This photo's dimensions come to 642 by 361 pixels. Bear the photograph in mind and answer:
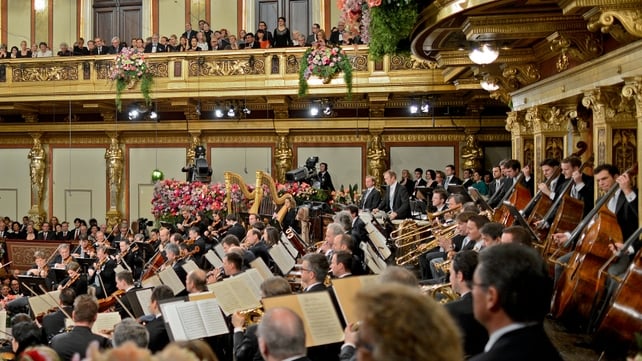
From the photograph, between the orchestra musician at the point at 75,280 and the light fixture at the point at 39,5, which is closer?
Answer: the orchestra musician at the point at 75,280

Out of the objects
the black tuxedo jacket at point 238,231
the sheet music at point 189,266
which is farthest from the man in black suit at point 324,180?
the sheet music at point 189,266

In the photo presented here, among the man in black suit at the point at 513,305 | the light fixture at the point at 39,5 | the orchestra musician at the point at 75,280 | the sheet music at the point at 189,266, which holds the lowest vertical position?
the orchestra musician at the point at 75,280

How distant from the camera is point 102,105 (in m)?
18.9

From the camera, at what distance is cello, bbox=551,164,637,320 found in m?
5.27

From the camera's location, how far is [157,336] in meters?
5.69

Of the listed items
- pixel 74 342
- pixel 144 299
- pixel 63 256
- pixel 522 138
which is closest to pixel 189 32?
pixel 63 256

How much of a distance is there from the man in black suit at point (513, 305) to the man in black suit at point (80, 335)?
345 centimetres

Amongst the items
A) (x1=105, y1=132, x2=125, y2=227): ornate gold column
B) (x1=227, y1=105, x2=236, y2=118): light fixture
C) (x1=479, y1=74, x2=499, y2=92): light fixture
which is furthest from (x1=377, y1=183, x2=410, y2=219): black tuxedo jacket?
(x1=105, y1=132, x2=125, y2=227): ornate gold column

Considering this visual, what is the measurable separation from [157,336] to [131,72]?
1241cm

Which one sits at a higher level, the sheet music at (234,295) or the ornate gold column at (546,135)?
the ornate gold column at (546,135)

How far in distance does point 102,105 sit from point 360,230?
11.5 metres

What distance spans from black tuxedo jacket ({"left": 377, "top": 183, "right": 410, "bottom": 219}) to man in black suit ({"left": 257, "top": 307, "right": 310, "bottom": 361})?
786 centimetres

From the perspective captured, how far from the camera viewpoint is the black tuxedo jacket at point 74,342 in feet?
17.3

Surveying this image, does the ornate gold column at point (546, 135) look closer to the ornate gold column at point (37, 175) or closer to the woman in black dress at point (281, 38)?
the woman in black dress at point (281, 38)
